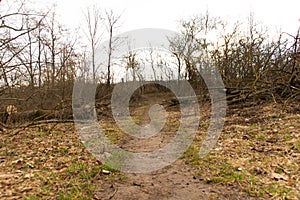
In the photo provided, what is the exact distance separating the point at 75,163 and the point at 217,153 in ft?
8.81

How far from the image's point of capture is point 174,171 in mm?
3760

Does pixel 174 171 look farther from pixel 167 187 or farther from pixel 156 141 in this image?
pixel 156 141

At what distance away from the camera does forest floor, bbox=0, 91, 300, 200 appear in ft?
9.76

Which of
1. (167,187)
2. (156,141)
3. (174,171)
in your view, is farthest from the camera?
(156,141)

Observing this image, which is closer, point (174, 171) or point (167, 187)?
point (167, 187)

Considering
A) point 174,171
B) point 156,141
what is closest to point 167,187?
point 174,171

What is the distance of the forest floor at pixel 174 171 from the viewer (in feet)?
9.76

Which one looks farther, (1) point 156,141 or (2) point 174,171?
(1) point 156,141

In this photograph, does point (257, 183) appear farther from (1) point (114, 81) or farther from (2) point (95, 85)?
(1) point (114, 81)

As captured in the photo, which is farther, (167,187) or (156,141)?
(156,141)

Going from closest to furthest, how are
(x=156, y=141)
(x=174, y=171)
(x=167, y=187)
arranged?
(x=167, y=187), (x=174, y=171), (x=156, y=141)

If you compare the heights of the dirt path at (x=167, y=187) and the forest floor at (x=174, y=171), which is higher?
the forest floor at (x=174, y=171)

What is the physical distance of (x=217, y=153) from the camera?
452cm

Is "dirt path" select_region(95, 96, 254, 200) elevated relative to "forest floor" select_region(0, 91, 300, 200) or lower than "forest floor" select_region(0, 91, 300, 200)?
lower
